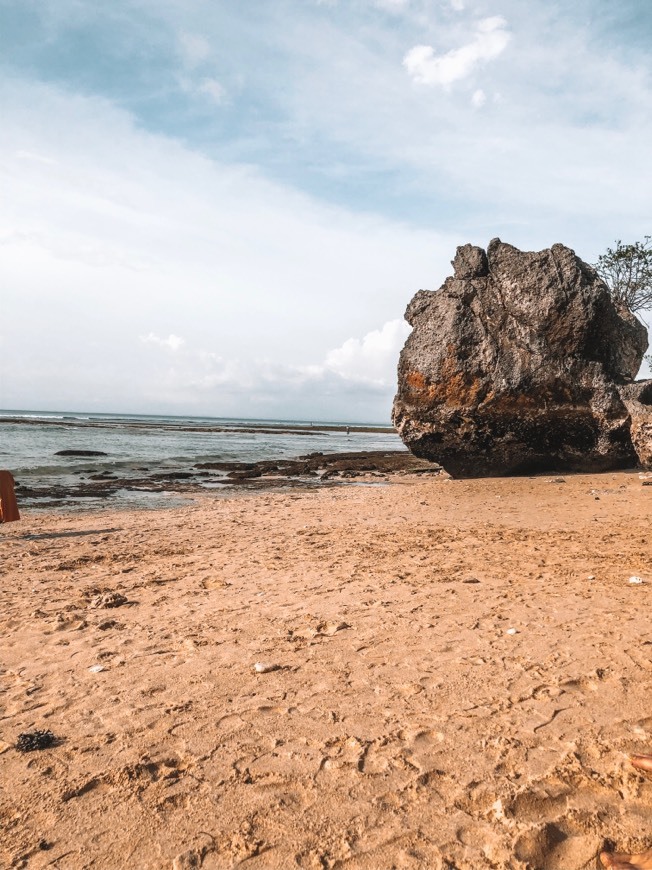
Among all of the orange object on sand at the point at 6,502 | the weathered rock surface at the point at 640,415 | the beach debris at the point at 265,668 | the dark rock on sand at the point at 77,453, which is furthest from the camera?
the dark rock on sand at the point at 77,453

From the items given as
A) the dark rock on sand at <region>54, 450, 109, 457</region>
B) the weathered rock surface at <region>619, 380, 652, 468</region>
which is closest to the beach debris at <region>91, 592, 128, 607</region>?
the weathered rock surface at <region>619, 380, 652, 468</region>

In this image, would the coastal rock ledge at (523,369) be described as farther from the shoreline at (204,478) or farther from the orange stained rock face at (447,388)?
the shoreline at (204,478)

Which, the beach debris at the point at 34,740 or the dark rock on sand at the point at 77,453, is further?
the dark rock on sand at the point at 77,453

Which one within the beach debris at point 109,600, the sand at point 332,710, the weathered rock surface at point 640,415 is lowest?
the beach debris at point 109,600

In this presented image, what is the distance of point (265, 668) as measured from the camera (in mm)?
4223

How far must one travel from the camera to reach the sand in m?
2.54

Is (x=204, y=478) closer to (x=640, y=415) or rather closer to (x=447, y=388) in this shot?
(x=447, y=388)

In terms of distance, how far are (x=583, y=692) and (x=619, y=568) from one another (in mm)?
3417

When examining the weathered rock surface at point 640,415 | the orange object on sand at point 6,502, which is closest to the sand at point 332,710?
the orange object on sand at point 6,502

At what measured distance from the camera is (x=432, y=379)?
54.9ft

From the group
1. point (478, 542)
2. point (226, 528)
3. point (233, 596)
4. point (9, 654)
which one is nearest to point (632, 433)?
point (478, 542)

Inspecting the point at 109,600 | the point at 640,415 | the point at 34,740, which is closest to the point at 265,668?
the point at 34,740

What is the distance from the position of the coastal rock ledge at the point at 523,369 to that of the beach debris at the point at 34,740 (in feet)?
47.4

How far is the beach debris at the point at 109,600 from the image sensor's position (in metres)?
6.03
